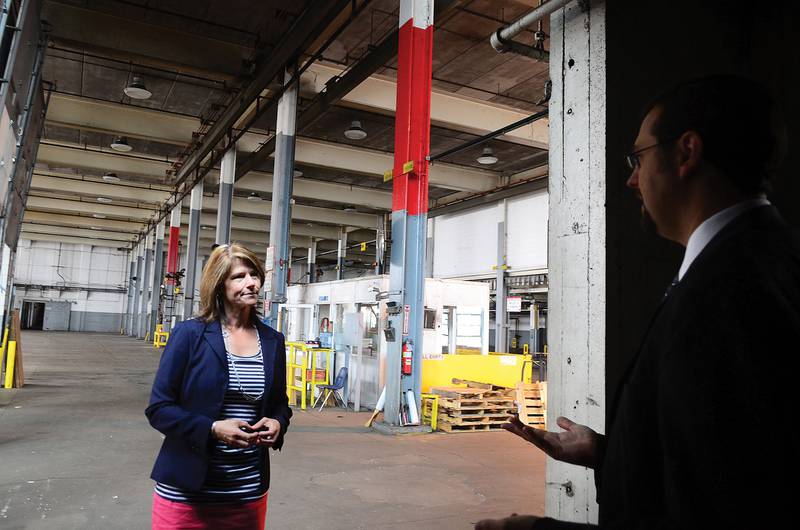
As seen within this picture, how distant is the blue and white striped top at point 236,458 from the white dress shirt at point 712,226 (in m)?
1.79

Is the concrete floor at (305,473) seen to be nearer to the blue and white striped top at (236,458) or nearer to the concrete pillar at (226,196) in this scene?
the blue and white striped top at (236,458)

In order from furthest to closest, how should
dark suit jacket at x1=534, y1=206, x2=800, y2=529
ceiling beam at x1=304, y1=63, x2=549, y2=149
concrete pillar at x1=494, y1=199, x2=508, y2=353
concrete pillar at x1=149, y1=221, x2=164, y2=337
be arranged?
concrete pillar at x1=149, y1=221, x2=164, y2=337 → concrete pillar at x1=494, y1=199, x2=508, y2=353 → ceiling beam at x1=304, y1=63, x2=549, y2=149 → dark suit jacket at x1=534, y1=206, x2=800, y2=529

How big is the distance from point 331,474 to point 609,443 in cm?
557

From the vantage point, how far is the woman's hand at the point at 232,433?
220 cm

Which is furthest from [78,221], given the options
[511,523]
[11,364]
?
[511,523]

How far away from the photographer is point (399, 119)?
9414 mm

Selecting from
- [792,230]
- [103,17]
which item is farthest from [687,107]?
[103,17]

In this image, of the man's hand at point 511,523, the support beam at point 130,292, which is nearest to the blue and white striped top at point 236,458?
the man's hand at point 511,523

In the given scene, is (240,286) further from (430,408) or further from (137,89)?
(137,89)

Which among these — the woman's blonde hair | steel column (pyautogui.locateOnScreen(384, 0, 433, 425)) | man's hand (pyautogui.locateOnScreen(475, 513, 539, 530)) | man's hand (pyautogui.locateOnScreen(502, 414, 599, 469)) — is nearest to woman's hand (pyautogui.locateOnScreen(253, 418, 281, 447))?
the woman's blonde hair

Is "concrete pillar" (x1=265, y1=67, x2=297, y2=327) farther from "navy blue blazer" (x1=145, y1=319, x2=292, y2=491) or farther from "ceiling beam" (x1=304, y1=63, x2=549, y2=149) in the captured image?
"navy blue blazer" (x1=145, y1=319, x2=292, y2=491)

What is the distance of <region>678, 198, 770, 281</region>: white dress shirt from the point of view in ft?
3.67

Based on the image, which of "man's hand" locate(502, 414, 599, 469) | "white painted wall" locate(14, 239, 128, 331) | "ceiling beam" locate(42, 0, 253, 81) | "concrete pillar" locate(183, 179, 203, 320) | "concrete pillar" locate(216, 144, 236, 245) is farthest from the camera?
"white painted wall" locate(14, 239, 128, 331)

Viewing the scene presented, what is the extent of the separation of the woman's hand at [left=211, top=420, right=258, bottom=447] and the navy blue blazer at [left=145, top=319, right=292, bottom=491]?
0.10 feet
